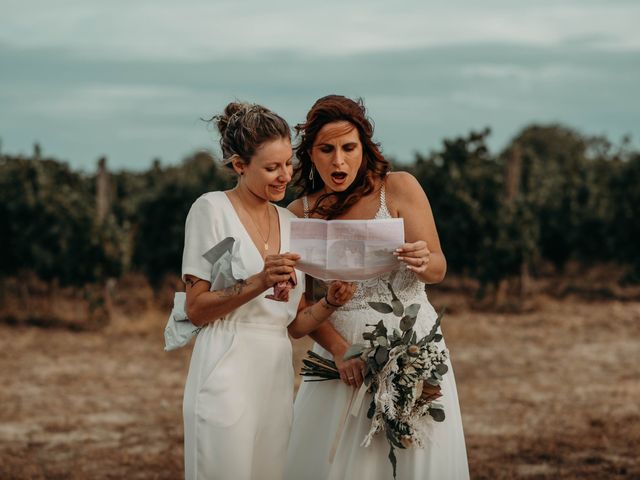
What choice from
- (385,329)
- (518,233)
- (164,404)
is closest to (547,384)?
(164,404)

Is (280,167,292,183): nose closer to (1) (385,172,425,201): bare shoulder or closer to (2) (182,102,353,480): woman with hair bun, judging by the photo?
(2) (182,102,353,480): woman with hair bun

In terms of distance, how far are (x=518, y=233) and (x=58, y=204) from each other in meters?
7.94

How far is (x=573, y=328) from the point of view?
48.7 ft

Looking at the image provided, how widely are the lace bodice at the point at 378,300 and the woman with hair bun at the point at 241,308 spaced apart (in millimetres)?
294

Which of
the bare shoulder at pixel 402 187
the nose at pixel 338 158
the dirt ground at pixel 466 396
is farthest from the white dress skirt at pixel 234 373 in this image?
the dirt ground at pixel 466 396

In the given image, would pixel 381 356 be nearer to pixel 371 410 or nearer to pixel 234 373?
pixel 371 410

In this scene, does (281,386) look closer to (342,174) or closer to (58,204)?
(342,174)

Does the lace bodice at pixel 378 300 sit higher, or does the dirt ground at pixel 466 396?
the lace bodice at pixel 378 300

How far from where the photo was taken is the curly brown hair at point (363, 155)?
3.58 meters

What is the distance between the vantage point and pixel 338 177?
3.58m

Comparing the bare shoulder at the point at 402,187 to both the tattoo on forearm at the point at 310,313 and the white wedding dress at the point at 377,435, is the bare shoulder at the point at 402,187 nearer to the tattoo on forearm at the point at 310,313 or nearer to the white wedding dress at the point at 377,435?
the white wedding dress at the point at 377,435

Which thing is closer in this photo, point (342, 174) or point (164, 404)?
point (342, 174)

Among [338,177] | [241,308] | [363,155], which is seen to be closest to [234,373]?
[241,308]

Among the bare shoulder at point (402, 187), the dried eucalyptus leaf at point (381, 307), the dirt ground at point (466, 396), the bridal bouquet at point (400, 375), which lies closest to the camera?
the bridal bouquet at point (400, 375)
